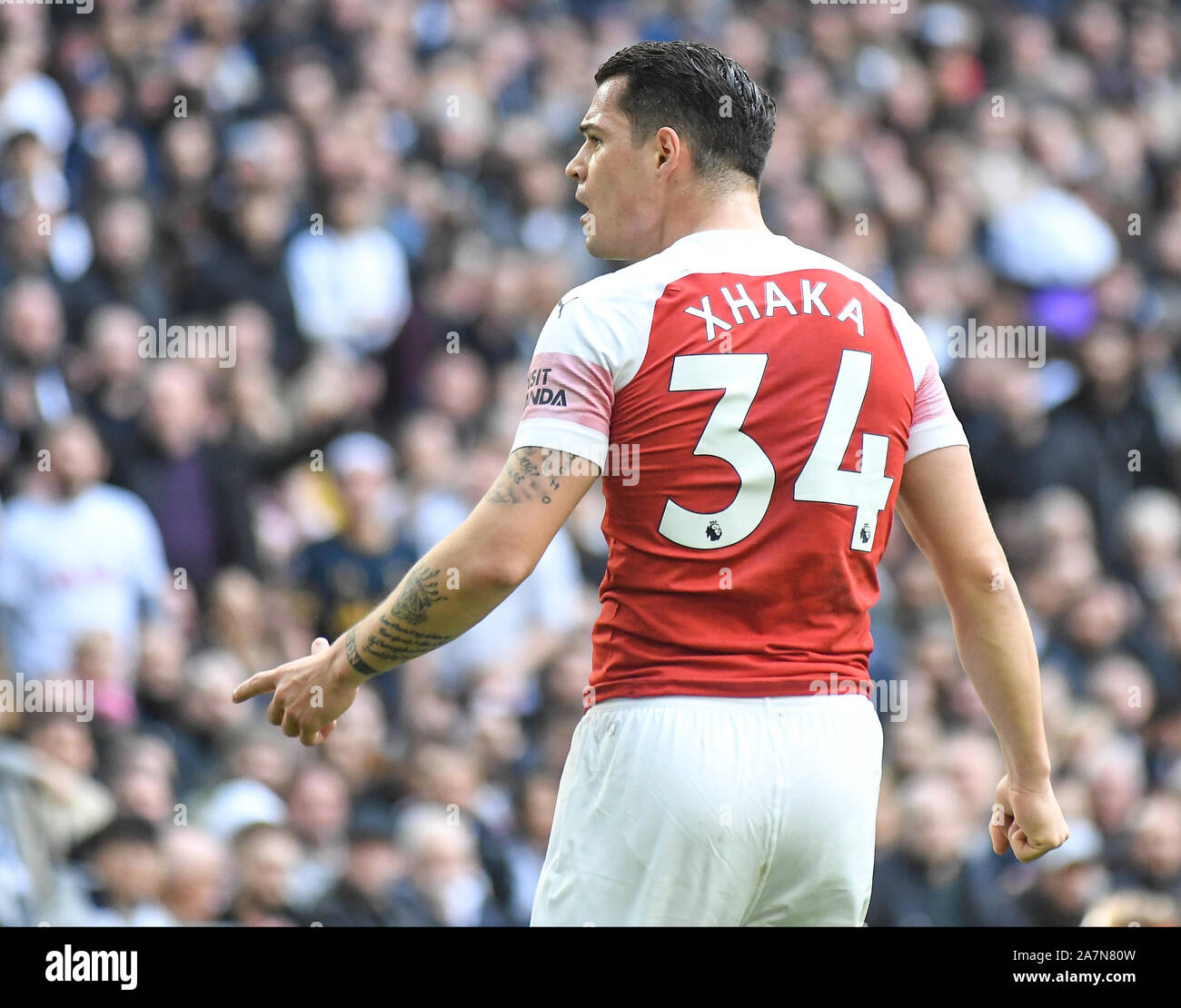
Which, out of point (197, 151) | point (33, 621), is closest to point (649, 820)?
point (33, 621)

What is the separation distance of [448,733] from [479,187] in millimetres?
3475

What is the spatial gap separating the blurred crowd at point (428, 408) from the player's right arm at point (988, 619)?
8.27 ft

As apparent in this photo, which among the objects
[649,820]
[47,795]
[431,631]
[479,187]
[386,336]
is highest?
[479,187]

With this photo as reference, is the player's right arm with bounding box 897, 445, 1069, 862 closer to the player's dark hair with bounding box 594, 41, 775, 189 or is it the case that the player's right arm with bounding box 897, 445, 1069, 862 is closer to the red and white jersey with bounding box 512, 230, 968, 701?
the red and white jersey with bounding box 512, 230, 968, 701

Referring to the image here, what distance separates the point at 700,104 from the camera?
3.20m

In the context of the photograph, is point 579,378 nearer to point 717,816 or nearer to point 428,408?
point 717,816

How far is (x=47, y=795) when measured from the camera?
20.3 ft

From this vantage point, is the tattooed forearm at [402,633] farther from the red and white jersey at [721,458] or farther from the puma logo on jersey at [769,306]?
the puma logo on jersey at [769,306]

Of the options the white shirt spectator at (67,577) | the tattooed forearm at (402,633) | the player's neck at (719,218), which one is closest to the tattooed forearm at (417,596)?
the tattooed forearm at (402,633)

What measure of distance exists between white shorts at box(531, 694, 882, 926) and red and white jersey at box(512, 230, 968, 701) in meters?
0.06

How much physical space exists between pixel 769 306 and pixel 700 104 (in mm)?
475

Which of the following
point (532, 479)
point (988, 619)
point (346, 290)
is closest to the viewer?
point (532, 479)

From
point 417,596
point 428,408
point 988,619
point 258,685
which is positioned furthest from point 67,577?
point 988,619

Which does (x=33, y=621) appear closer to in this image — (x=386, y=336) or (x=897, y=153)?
(x=386, y=336)
